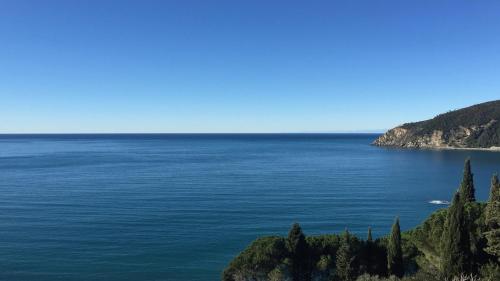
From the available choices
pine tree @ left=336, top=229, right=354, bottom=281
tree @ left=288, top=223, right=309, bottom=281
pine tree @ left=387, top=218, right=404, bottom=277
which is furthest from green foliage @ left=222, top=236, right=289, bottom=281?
pine tree @ left=387, top=218, right=404, bottom=277

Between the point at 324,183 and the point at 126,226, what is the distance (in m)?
52.2

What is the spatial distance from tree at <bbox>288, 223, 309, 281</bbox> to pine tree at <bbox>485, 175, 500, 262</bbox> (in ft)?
42.3

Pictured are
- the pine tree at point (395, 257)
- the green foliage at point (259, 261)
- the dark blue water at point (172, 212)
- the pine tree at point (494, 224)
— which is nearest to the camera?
the pine tree at point (494, 224)

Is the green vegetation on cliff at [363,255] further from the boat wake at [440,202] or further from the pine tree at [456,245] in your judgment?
the boat wake at [440,202]

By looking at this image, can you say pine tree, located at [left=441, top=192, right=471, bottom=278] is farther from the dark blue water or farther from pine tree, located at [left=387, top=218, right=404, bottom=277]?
the dark blue water

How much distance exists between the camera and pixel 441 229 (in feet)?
114

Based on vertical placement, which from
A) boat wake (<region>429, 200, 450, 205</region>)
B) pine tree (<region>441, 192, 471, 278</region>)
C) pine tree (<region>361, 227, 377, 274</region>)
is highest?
pine tree (<region>441, 192, 471, 278</region>)

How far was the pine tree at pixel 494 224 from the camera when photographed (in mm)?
30859

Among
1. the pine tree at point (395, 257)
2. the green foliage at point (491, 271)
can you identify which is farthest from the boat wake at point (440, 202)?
the green foliage at point (491, 271)

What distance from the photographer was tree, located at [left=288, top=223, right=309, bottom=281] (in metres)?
35.1

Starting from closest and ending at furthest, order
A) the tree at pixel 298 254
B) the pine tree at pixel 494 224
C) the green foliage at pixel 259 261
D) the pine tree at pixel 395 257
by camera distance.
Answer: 1. the pine tree at pixel 494 224
2. the pine tree at pixel 395 257
3. the green foliage at pixel 259 261
4. the tree at pixel 298 254

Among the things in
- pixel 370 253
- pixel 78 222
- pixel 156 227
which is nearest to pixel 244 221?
pixel 156 227

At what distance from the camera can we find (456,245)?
3036 centimetres

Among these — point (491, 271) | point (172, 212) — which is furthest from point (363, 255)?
point (172, 212)
